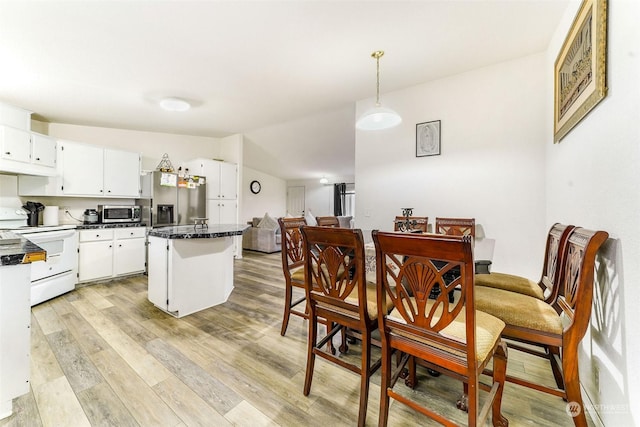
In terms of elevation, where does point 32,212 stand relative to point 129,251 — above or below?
above

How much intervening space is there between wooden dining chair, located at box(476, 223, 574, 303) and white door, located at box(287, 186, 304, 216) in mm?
7780

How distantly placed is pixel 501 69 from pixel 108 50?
4.20 m

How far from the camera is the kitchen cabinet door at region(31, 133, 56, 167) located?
10.7ft

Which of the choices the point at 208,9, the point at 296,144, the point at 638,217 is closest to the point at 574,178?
the point at 638,217

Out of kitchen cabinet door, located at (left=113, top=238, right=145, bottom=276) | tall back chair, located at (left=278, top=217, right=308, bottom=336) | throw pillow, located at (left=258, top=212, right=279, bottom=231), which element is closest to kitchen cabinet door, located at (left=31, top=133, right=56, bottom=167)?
kitchen cabinet door, located at (left=113, top=238, right=145, bottom=276)

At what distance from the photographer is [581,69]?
171cm

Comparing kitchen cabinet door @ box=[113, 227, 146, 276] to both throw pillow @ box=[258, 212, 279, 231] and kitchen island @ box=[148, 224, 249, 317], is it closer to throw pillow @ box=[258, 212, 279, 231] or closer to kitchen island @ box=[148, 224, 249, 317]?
kitchen island @ box=[148, 224, 249, 317]

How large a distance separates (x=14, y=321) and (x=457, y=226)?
11.7ft

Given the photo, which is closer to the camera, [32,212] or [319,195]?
[32,212]

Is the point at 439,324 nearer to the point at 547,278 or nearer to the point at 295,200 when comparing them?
the point at 547,278

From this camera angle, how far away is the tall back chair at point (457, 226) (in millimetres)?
2822

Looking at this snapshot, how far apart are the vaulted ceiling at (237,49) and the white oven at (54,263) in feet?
5.75

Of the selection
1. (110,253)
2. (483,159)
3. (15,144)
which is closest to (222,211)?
(110,253)

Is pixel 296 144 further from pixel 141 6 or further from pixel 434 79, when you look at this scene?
pixel 141 6
